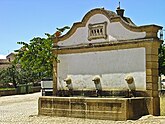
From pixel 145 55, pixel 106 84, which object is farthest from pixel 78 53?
pixel 145 55

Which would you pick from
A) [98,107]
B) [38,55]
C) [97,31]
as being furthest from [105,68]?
[38,55]

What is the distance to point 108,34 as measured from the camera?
718 inches

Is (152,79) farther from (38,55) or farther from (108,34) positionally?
(38,55)

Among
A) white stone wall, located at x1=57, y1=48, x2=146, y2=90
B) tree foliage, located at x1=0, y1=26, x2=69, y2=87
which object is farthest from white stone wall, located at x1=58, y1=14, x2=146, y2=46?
tree foliage, located at x1=0, y1=26, x2=69, y2=87

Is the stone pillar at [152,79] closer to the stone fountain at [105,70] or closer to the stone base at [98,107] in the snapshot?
the stone fountain at [105,70]

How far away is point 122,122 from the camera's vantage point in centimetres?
1491

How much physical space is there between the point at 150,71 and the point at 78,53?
4644 mm

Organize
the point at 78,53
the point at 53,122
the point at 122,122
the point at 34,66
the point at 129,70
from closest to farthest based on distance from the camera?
the point at 122,122 < the point at 53,122 < the point at 129,70 < the point at 78,53 < the point at 34,66

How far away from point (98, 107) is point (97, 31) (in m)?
4.47

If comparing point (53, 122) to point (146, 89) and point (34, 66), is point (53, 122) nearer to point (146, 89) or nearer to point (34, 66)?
point (146, 89)

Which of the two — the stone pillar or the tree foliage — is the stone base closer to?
the stone pillar

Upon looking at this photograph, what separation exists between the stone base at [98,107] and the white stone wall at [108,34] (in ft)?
10.3

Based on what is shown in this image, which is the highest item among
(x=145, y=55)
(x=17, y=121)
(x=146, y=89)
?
(x=145, y=55)

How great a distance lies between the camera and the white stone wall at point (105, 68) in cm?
1681
